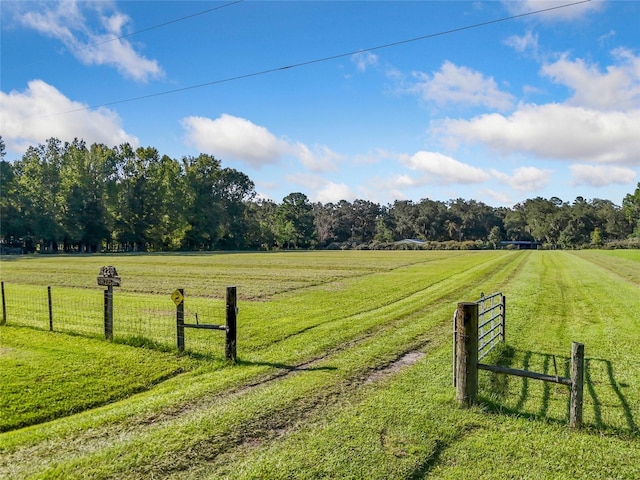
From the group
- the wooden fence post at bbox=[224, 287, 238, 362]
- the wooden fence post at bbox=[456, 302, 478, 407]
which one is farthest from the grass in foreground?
the wooden fence post at bbox=[456, 302, 478, 407]

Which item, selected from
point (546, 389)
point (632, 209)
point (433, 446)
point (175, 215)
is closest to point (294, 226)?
point (175, 215)

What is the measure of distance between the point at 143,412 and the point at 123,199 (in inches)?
2874

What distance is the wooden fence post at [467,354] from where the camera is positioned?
5324 mm

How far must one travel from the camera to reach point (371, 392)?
579 centimetres

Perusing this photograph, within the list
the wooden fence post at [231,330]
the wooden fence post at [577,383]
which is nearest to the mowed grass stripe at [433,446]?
the wooden fence post at [577,383]

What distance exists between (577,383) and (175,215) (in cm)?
7473

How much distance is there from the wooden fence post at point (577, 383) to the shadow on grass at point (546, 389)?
197 mm

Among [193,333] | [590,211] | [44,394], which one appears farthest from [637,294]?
[590,211]

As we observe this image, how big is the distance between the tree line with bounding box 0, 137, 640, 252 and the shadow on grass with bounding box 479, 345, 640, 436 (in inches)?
2731

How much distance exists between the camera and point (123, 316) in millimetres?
11273

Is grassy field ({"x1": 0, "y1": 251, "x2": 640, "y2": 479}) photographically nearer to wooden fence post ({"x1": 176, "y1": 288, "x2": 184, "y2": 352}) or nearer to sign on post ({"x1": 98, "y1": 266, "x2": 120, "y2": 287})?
wooden fence post ({"x1": 176, "y1": 288, "x2": 184, "y2": 352})

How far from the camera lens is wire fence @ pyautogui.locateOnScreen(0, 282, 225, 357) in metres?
8.62

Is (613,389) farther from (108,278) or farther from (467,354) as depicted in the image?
(108,278)

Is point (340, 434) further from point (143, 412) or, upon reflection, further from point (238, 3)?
point (238, 3)
